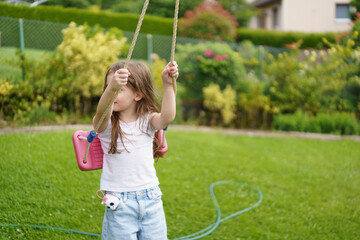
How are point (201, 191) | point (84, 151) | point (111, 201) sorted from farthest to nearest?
point (201, 191) < point (84, 151) < point (111, 201)

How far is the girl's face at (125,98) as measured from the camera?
1.73 m

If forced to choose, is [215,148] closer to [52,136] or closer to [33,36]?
[52,136]

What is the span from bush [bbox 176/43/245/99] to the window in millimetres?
4118

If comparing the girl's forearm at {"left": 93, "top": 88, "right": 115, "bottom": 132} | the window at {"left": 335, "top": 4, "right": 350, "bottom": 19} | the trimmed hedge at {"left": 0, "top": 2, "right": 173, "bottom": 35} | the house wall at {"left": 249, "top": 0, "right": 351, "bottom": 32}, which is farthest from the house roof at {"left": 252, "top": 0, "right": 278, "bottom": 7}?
the girl's forearm at {"left": 93, "top": 88, "right": 115, "bottom": 132}

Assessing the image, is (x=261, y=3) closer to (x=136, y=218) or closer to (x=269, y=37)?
(x=269, y=37)

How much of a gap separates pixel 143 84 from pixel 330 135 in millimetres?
5776

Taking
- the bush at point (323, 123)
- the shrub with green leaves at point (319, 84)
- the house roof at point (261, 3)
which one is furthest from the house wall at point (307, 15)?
the bush at point (323, 123)

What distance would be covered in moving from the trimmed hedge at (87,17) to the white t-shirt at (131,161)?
17.6 feet

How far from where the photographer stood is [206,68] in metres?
7.41

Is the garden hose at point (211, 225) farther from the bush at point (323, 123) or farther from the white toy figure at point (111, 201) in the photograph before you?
the bush at point (323, 123)

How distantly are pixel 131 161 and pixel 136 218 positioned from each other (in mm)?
278

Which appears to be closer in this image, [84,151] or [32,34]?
[84,151]

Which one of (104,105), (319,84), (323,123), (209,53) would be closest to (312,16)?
(319,84)

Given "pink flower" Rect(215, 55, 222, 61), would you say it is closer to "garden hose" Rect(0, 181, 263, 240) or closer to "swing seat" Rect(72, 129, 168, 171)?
"garden hose" Rect(0, 181, 263, 240)
